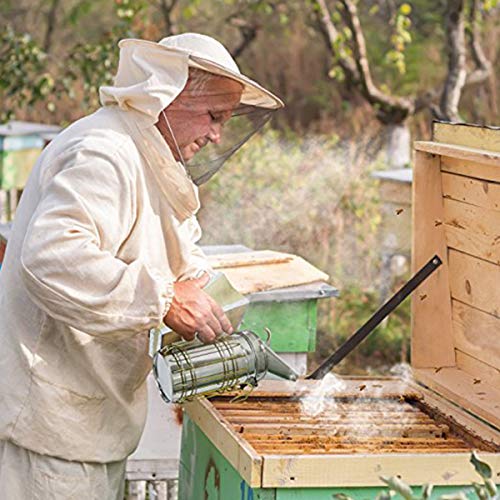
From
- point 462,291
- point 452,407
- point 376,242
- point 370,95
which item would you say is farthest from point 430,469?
point 370,95

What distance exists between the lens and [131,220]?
8.09 feet

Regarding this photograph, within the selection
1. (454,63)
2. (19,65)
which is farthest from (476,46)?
(19,65)

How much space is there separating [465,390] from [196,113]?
3.25ft

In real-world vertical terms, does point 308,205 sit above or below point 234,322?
below

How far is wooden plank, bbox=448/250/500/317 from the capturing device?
2.77 metres

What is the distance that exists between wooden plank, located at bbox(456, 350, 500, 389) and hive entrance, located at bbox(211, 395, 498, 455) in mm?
154

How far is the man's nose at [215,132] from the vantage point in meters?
2.58

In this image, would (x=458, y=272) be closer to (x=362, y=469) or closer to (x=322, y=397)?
(x=322, y=397)

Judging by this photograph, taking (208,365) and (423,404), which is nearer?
(208,365)

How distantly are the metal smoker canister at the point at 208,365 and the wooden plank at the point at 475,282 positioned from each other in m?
0.60

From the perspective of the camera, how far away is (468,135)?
2656 millimetres

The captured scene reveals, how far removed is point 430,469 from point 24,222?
1.04m

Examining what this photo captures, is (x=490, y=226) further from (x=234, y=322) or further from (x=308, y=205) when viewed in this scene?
(x=308, y=205)

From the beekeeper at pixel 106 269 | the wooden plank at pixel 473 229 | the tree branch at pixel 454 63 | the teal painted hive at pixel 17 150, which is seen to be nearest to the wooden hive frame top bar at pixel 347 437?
the beekeeper at pixel 106 269
